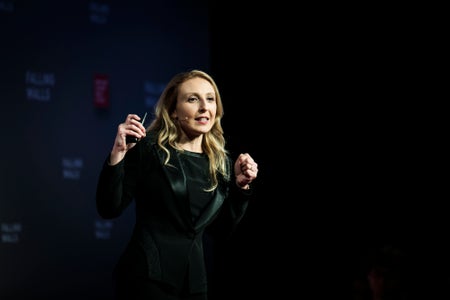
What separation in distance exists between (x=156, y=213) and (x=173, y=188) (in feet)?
0.30

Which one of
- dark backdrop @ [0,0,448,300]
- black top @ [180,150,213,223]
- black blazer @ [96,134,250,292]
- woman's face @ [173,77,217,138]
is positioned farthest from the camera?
dark backdrop @ [0,0,448,300]

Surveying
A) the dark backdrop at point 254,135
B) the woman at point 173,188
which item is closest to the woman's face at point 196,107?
the woman at point 173,188

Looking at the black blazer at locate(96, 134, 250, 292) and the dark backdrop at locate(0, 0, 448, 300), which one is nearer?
the black blazer at locate(96, 134, 250, 292)

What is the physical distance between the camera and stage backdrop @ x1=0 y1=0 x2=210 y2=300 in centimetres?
357

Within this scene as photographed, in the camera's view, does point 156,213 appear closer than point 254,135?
Yes

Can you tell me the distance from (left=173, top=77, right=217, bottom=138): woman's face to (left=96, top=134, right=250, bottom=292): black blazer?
4.5 inches

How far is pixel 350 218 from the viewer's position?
3404mm

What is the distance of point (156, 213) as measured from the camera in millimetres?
1849

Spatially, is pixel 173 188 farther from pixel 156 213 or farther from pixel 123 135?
pixel 123 135

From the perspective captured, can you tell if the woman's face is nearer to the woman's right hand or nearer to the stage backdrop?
the woman's right hand

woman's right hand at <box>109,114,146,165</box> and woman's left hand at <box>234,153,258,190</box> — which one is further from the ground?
woman's right hand at <box>109,114,146,165</box>

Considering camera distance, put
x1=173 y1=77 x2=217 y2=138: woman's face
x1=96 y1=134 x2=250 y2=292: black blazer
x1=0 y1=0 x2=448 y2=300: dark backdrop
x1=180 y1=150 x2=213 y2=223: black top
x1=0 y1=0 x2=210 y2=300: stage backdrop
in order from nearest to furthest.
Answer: x1=96 y1=134 x2=250 y2=292: black blazer < x1=180 y1=150 x2=213 y2=223: black top < x1=173 y1=77 x2=217 y2=138: woman's face < x1=0 y1=0 x2=448 y2=300: dark backdrop < x1=0 y1=0 x2=210 y2=300: stage backdrop

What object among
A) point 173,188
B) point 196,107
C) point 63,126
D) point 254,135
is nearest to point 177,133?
point 196,107

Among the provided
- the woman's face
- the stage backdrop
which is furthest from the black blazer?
the stage backdrop
